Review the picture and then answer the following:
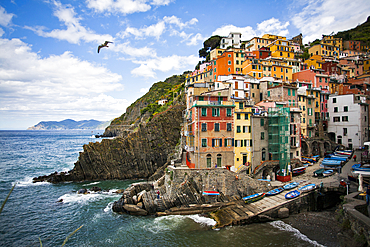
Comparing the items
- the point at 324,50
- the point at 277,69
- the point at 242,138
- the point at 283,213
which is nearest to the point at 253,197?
the point at 283,213

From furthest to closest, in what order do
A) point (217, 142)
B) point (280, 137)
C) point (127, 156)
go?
point (127, 156)
point (280, 137)
point (217, 142)

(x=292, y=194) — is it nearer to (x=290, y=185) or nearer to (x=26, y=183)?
(x=290, y=185)

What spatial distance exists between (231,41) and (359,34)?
89.9 m

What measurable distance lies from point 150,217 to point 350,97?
53.1 meters

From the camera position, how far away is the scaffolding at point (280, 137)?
125 ft

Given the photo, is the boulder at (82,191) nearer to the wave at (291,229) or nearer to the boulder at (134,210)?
the boulder at (134,210)

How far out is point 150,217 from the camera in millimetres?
31750

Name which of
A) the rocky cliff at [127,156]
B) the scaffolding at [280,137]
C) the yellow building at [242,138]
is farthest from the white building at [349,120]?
the rocky cliff at [127,156]

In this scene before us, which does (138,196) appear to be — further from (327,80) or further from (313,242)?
(327,80)

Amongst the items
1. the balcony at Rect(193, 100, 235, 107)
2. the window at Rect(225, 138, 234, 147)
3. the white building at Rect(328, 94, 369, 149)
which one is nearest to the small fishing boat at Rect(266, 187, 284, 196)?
the window at Rect(225, 138, 234, 147)

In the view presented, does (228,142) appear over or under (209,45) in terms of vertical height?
under

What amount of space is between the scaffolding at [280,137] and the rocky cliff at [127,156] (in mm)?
28335

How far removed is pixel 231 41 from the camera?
8594cm

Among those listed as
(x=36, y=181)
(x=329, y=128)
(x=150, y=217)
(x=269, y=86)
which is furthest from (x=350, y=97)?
(x=36, y=181)
